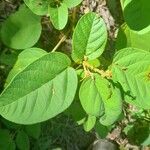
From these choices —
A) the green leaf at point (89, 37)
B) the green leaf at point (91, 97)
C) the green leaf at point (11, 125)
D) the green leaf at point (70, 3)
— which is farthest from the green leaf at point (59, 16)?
the green leaf at point (11, 125)

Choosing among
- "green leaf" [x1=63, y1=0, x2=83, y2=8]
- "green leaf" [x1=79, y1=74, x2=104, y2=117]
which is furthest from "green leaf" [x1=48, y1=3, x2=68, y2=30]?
"green leaf" [x1=79, y1=74, x2=104, y2=117]

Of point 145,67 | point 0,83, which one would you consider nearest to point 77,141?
point 0,83

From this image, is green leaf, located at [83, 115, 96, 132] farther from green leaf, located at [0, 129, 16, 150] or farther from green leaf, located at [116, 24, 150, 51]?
green leaf, located at [0, 129, 16, 150]

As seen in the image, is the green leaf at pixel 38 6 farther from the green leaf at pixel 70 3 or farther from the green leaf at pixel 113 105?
the green leaf at pixel 113 105

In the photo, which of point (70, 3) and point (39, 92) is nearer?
point (39, 92)

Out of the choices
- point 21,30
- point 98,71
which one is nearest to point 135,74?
point 98,71

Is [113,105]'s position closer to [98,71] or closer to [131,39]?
[98,71]
